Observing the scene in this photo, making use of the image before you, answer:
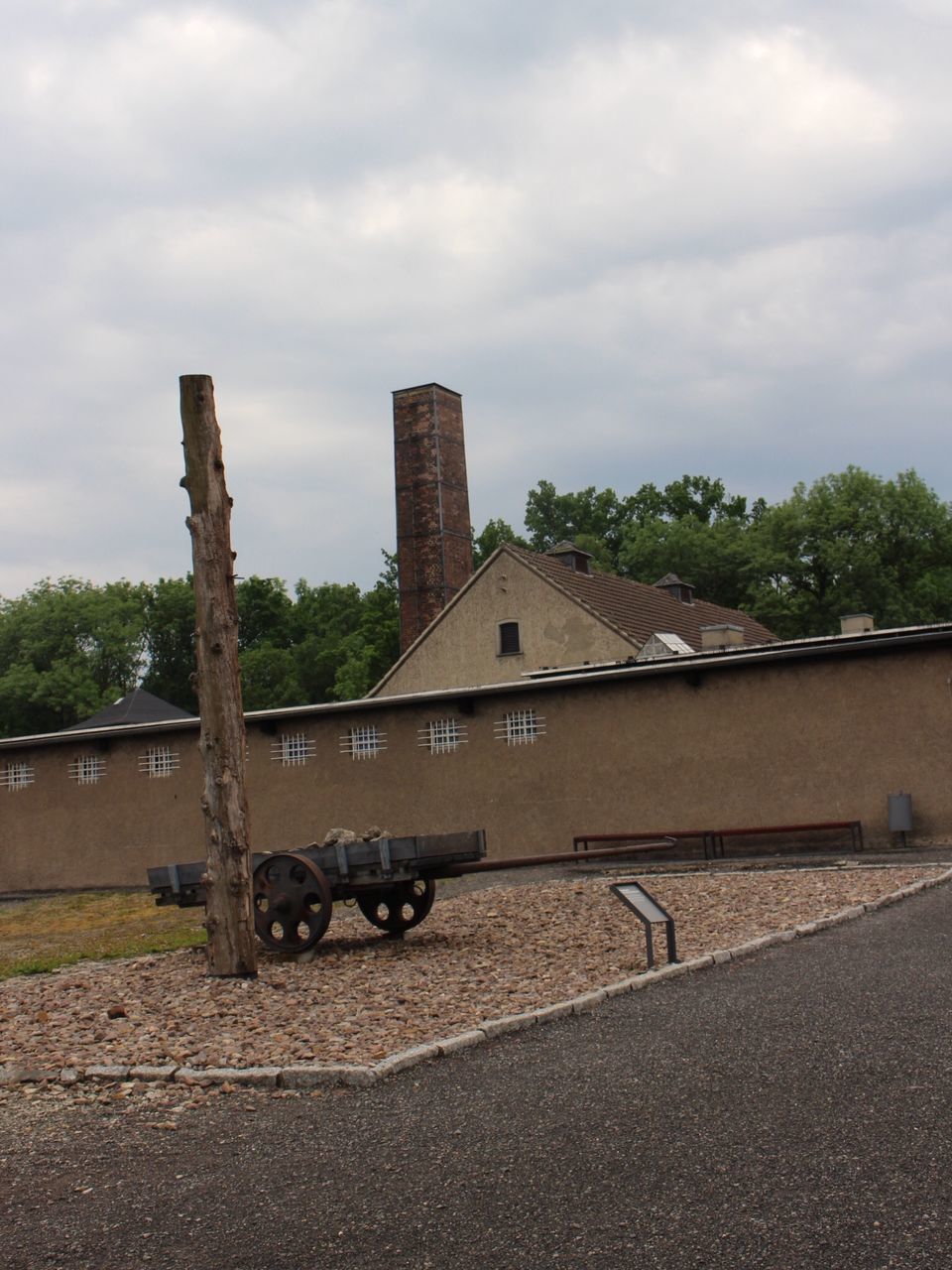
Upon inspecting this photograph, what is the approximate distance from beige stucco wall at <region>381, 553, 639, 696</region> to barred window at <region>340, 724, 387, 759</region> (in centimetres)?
1058

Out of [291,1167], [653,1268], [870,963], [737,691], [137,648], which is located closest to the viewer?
[653,1268]

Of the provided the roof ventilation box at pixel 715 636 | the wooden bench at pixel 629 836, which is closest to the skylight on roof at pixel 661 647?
the roof ventilation box at pixel 715 636

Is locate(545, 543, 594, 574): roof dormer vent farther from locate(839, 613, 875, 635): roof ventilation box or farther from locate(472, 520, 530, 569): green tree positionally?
locate(472, 520, 530, 569): green tree

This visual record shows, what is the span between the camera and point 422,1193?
4.68 metres

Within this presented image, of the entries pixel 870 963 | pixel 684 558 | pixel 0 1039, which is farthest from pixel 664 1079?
pixel 684 558

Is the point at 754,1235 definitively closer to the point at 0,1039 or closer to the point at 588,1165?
the point at 588,1165

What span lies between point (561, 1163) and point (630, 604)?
32870mm

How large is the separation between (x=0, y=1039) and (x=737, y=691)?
46.3 ft

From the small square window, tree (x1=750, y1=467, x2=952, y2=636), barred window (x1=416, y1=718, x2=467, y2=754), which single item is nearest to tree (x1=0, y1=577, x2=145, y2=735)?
tree (x1=750, y1=467, x2=952, y2=636)

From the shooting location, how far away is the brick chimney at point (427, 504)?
39.4 meters

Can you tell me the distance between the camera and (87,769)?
26609 millimetres

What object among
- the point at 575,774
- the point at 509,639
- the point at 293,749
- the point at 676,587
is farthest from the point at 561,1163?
the point at 676,587

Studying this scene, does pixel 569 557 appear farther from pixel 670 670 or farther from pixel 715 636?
pixel 670 670

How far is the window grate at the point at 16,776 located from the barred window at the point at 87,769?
1119 millimetres
